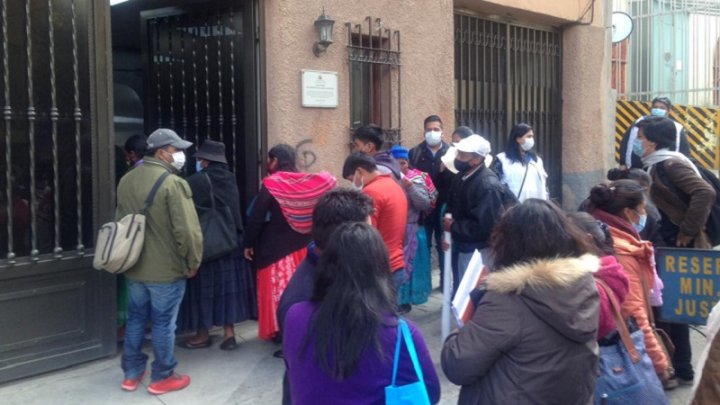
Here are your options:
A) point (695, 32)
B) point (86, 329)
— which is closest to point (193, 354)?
point (86, 329)

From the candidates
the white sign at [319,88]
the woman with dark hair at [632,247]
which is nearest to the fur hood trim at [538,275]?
the woman with dark hair at [632,247]

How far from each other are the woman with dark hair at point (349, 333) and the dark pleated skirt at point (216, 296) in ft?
10.1

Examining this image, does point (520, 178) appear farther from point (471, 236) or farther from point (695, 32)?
point (695, 32)

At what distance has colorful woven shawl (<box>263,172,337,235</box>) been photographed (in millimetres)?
5207

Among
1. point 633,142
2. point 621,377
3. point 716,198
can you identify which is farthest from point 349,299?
point 633,142

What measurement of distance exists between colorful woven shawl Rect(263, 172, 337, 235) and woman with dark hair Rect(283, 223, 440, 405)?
2.76 m

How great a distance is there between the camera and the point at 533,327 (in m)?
2.49

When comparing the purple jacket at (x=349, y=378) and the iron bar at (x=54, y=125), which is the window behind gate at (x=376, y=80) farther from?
the purple jacket at (x=349, y=378)

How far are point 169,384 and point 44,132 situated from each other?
6.11ft

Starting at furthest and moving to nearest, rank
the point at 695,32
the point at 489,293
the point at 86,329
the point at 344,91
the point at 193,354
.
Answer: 1. the point at 695,32
2. the point at 344,91
3. the point at 193,354
4. the point at 86,329
5. the point at 489,293

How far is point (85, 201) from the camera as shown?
16.9 feet

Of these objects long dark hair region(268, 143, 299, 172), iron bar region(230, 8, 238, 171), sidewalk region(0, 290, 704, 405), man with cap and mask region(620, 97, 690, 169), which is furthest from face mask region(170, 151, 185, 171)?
man with cap and mask region(620, 97, 690, 169)

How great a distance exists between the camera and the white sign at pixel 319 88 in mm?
6469

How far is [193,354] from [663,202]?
3604 mm
